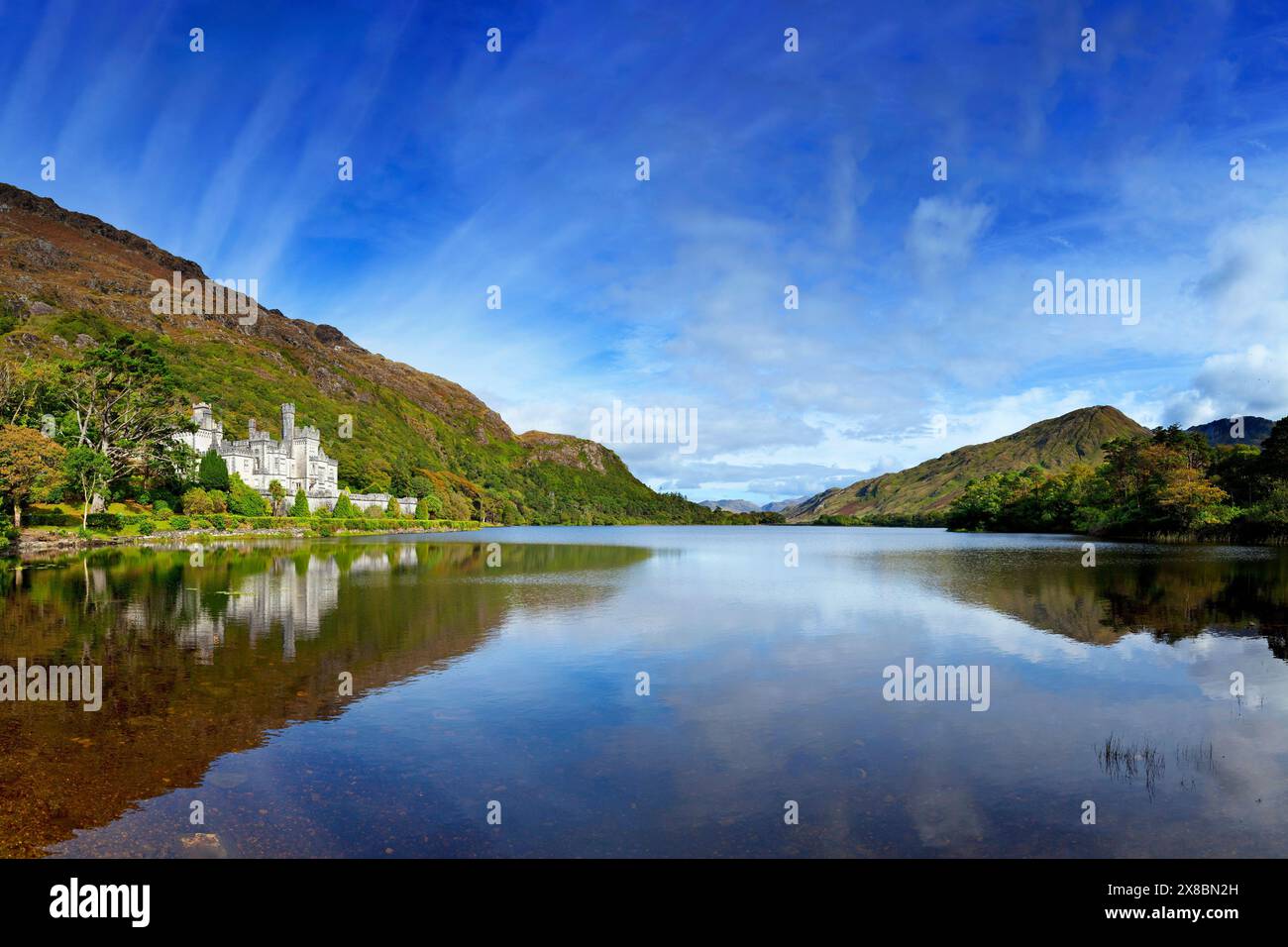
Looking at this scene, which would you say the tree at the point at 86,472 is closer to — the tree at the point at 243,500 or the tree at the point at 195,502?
the tree at the point at 195,502

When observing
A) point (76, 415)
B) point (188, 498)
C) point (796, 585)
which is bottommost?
point (796, 585)

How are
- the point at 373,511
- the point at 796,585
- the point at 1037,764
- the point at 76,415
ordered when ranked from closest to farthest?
the point at 1037,764 → the point at 796,585 → the point at 76,415 → the point at 373,511

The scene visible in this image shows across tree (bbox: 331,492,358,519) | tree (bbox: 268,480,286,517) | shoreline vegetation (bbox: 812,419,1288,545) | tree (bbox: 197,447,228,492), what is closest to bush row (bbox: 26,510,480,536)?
tree (bbox: 331,492,358,519)

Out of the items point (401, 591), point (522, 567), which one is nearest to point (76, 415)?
point (522, 567)

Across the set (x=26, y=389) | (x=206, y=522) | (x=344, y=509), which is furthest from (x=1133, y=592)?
(x=344, y=509)

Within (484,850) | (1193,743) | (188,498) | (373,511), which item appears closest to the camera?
(484,850)

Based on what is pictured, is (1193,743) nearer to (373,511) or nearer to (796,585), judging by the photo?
(796,585)

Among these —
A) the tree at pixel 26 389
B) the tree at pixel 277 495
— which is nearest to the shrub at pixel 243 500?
the tree at pixel 277 495
